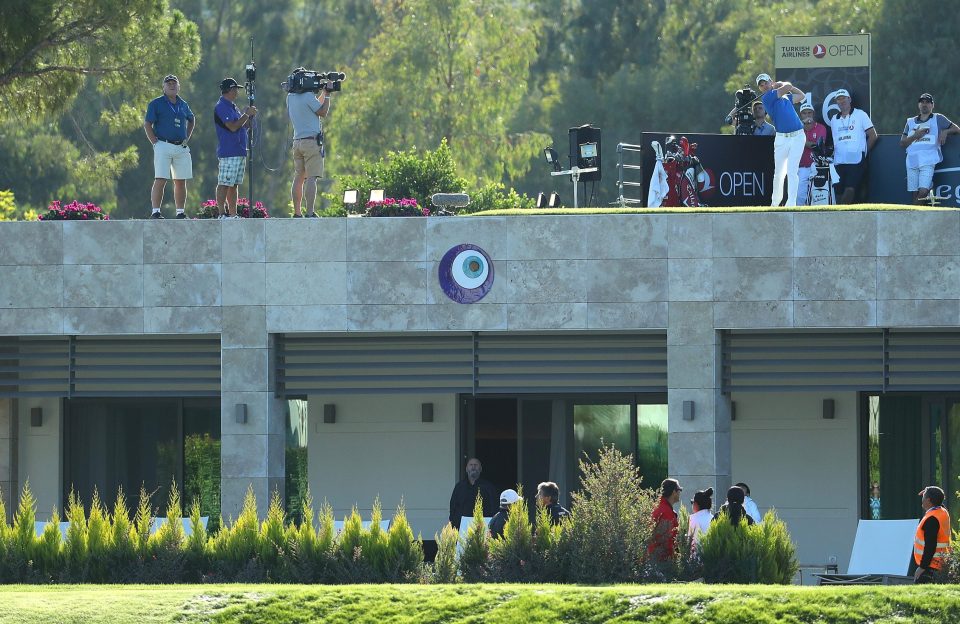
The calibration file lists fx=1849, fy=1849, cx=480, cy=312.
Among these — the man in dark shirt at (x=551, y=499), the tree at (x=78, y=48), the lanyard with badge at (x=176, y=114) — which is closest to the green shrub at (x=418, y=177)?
the tree at (x=78, y=48)

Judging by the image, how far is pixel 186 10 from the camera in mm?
58594

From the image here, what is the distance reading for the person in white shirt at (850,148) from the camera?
81.0ft

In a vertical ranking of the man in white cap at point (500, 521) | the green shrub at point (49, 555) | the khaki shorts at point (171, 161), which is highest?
the khaki shorts at point (171, 161)

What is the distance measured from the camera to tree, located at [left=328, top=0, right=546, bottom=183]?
50812 millimetres

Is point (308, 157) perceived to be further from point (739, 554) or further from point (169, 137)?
point (739, 554)

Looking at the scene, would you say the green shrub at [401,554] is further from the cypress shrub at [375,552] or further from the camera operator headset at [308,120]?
the camera operator headset at [308,120]

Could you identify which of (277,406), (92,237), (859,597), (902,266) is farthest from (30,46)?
(859,597)

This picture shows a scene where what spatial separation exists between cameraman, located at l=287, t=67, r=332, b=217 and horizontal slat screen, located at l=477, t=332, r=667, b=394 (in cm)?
296

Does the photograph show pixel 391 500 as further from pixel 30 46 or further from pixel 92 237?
pixel 30 46

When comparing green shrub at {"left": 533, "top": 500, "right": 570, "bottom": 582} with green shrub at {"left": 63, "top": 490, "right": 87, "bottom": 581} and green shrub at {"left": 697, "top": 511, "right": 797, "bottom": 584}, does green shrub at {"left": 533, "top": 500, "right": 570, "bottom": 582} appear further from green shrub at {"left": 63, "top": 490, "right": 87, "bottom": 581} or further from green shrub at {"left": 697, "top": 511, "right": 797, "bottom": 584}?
green shrub at {"left": 63, "top": 490, "right": 87, "bottom": 581}

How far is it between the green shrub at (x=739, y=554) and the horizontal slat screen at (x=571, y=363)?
5166mm

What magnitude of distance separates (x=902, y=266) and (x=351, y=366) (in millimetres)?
6252

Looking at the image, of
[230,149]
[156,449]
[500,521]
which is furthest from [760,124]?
[500,521]

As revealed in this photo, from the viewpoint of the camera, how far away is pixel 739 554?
15.4 m
